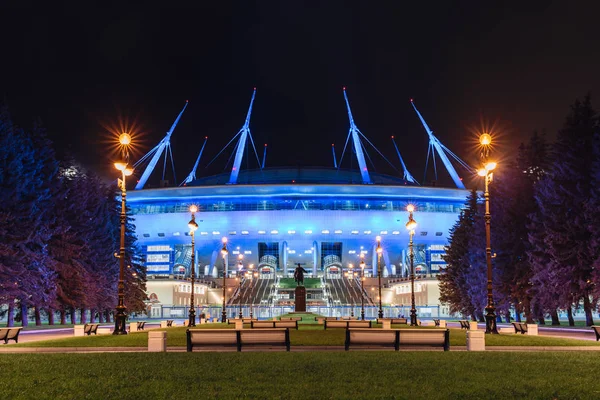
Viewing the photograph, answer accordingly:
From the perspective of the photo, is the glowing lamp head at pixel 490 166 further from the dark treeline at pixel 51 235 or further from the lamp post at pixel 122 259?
the dark treeline at pixel 51 235

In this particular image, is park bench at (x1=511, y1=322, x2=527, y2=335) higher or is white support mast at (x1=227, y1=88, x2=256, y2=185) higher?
white support mast at (x1=227, y1=88, x2=256, y2=185)

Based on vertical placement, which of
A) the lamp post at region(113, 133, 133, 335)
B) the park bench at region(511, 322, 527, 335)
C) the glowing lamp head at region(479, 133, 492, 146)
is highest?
the glowing lamp head at region(479, 133, 492, 146)

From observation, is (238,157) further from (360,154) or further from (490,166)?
(490,166)

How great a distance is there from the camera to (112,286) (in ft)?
151

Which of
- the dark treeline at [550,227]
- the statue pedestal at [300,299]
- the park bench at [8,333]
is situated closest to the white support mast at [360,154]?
the statue pedestal at [300,299]

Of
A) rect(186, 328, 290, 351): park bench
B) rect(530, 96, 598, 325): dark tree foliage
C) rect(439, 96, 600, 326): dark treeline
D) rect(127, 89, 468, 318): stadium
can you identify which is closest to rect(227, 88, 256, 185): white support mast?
rect(127, 89, 468, 318): stadium

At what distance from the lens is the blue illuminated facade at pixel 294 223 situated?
96.0 m

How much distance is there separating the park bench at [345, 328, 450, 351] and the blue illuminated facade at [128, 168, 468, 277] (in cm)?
7949

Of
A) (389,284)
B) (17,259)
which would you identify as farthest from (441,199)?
(17,259)

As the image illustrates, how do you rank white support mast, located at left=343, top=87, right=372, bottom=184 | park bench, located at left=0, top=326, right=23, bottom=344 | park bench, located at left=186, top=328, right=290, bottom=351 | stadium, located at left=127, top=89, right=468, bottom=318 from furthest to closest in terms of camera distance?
white support mast, located at left=343, top=87, right=372, bottom=184, stadium, located at left=127, top=89, right=468, bottom=318, park bench, located at left=0, top=326, right=23, bottom=344, park bench, located at left=186, top=328, right=290, bottom=351

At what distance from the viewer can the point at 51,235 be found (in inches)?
1419

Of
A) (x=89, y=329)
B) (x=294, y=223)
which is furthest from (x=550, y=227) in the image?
(x=294, y=223)

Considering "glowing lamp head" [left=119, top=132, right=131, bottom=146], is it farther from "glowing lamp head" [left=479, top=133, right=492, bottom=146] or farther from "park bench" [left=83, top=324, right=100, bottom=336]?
"glowing lamp head" [left=479, top=133, right=492, bottom=146]

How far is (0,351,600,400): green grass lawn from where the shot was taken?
8.69 metres
